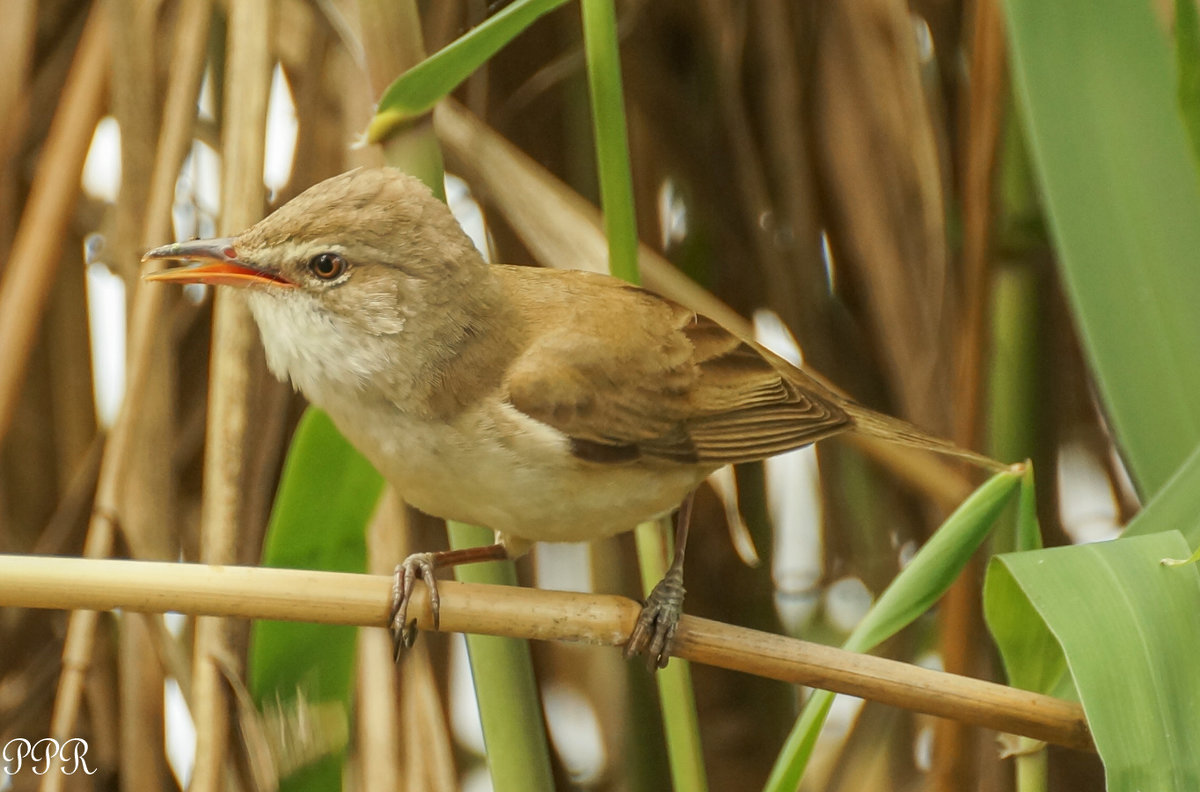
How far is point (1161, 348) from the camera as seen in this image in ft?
4.15

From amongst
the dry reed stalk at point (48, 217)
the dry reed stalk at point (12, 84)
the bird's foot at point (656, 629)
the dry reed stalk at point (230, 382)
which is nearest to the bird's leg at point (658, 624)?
the bird's foot at point (656, 629)

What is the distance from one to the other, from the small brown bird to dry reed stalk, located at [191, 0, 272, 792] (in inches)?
5.2

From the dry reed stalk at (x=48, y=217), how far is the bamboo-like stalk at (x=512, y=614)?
588 millimetres

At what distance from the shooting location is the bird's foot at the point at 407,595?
116cm

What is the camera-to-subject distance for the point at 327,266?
4.27 ft

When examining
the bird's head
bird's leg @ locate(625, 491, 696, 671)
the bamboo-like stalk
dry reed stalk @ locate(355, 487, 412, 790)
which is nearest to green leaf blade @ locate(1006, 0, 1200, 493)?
the bamboo-like stalk

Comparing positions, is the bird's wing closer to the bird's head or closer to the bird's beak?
the bird's head

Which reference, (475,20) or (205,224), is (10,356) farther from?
(475,20)

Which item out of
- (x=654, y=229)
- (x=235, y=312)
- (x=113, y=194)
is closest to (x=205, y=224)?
(x=113, y=194)

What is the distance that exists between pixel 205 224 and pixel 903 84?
1.17m

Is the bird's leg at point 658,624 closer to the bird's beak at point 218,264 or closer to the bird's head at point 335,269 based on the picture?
the bird's head at point 335,269

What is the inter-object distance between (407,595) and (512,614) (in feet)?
0.51

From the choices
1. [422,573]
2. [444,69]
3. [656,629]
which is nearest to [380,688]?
[422,573]

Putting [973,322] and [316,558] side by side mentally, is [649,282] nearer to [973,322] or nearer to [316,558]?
[973,322]
